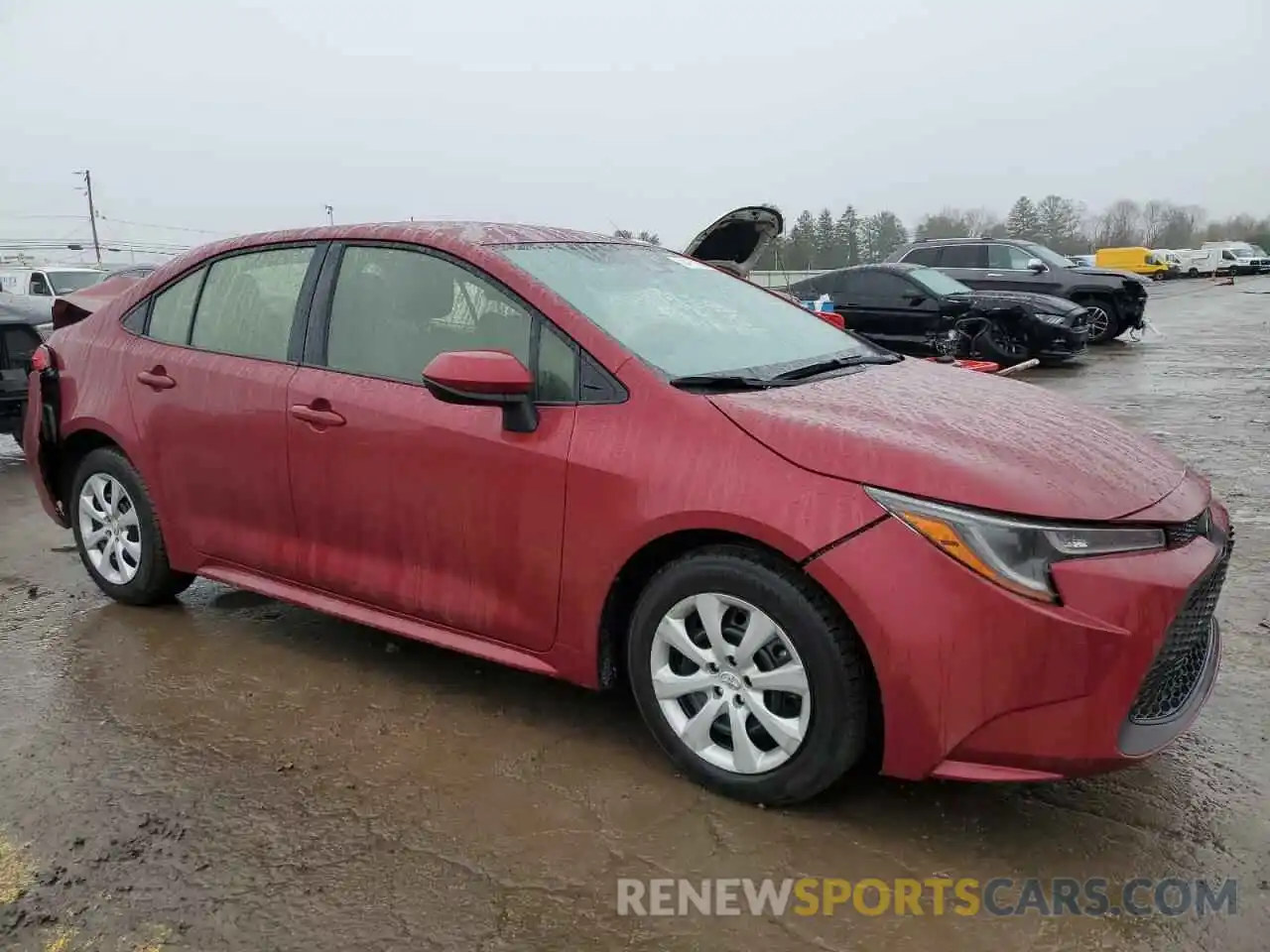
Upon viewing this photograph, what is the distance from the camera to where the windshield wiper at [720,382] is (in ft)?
9.46

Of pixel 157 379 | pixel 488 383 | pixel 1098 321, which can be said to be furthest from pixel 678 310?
pixel 1098 321

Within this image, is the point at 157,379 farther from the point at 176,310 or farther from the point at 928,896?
the point at 928,896

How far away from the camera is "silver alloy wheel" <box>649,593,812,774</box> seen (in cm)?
261

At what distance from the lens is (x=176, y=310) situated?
4082mm

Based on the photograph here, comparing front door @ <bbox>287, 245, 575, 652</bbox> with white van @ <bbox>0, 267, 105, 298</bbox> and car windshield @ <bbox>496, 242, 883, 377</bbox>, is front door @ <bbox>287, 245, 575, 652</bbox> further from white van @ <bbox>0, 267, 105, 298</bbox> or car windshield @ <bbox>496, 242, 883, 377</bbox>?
white van @ <bbox>0, 267, 105, 298</bbox>

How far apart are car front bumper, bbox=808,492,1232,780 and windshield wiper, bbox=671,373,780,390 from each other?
0.67 metres

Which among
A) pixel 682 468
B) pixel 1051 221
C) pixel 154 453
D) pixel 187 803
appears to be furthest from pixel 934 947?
pixel 1051 221

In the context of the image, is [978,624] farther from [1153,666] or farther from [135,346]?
[135,346]

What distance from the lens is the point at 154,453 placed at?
398 cm

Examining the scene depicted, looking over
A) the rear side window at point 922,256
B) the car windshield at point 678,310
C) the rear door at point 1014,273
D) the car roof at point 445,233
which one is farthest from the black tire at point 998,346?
the car roof at point 445,233

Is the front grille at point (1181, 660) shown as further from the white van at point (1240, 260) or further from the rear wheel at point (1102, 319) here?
the white van at point (1240, 260)

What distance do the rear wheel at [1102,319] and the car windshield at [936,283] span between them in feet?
11.0

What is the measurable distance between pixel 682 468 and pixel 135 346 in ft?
8.61

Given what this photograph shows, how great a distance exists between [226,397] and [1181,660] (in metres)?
3.18
